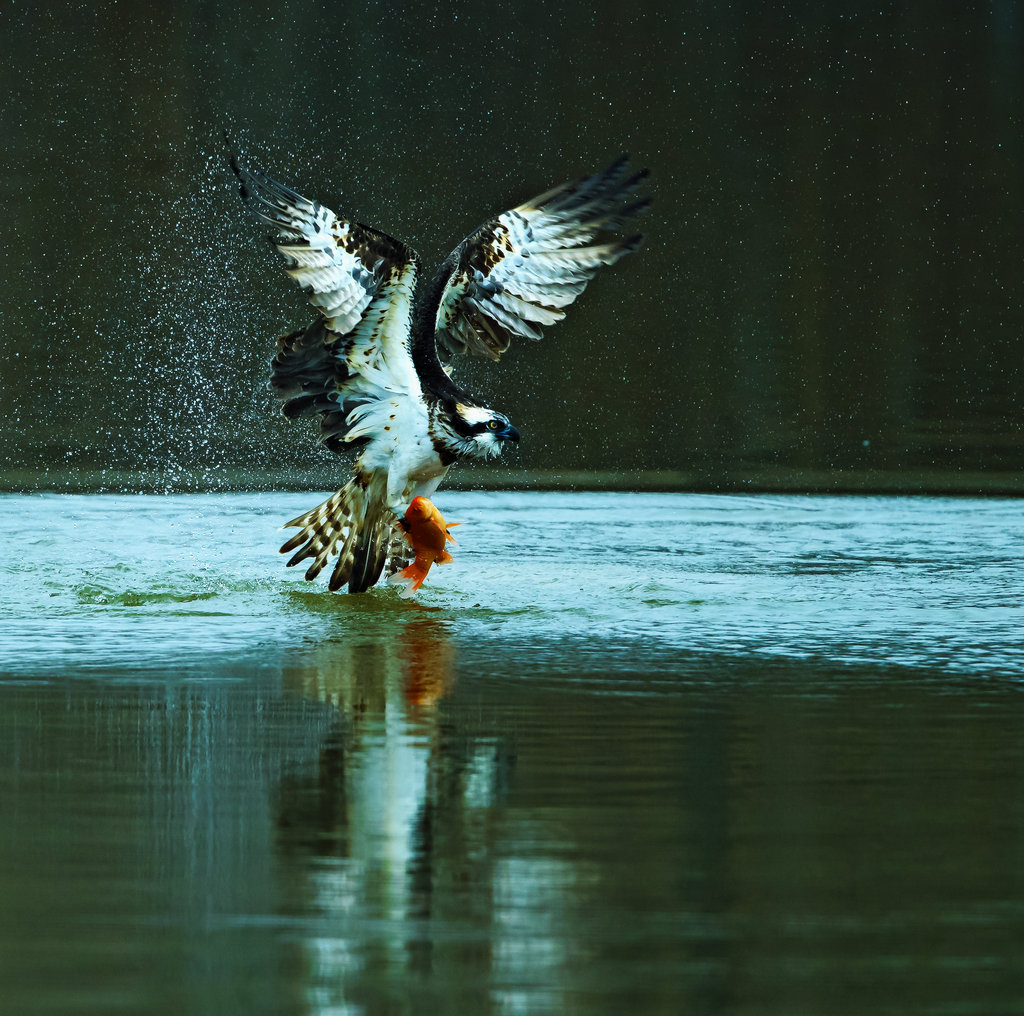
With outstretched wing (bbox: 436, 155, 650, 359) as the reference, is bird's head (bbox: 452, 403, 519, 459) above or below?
below

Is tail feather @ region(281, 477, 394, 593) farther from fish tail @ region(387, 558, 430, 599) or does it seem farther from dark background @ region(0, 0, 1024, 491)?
dark background @ region(0, 0, 1024, 491)

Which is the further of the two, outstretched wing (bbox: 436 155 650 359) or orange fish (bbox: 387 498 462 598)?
outstretched wing (bbox: 436 155 650 359)

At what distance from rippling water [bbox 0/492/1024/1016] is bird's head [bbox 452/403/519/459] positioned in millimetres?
604

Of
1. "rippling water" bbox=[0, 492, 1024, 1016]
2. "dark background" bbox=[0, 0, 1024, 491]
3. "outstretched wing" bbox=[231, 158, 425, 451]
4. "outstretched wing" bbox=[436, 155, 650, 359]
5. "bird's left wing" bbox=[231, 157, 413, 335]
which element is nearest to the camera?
"rippling water" bbox=[0, 492, 1024, 1016]

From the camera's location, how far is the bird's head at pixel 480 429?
9.09 meters

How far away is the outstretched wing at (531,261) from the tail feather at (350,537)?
1511 millimetres

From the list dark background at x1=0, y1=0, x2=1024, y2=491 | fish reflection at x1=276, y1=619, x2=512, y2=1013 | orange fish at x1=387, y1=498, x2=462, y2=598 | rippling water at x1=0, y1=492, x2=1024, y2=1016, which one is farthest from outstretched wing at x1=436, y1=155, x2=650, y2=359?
fish reflection at x1=276, y1=619, x2=512, y2=1013

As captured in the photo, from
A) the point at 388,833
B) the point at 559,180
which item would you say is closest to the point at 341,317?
the point at 388,833

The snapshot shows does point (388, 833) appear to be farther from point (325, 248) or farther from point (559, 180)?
point (559, 180)

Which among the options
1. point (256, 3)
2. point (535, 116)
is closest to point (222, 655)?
point (535, 116)

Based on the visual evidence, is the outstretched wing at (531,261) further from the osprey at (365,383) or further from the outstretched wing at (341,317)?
the outstretched wing at (341,317)

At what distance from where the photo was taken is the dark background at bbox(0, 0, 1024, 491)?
14.8m

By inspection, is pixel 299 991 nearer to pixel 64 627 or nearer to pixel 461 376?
pixel 64 627

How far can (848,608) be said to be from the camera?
849cm
